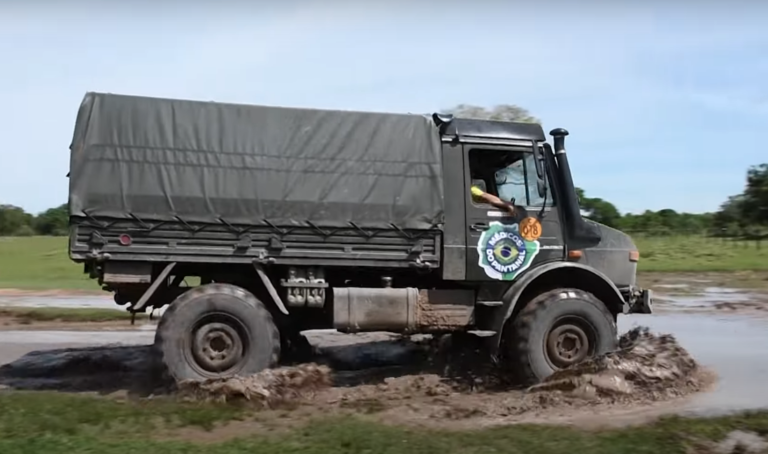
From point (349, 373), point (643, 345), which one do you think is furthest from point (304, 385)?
point (643, 345)

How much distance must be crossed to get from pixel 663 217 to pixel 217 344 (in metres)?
60.4

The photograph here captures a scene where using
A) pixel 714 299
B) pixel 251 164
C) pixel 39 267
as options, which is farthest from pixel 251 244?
pixel 39 267

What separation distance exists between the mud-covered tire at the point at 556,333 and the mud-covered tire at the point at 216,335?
266 cm

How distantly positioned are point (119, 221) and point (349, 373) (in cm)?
339

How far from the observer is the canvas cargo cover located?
819 cm

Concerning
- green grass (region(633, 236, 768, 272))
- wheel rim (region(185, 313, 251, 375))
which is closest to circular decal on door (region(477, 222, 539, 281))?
wheel rim (region(185, 313, 251, 375))

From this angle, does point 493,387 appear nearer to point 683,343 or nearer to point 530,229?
point 530,229

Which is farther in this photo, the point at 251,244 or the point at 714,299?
the point at 714,299

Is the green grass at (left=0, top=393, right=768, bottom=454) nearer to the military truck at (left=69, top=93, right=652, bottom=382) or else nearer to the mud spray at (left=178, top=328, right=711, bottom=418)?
the mud spray at (left=178, top=328, right=711, bottom=418)

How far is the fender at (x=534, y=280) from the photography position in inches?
341

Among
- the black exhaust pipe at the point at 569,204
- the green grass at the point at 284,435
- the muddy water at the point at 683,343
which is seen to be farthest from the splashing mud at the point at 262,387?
the black exhaust pipe at the point at 569,204

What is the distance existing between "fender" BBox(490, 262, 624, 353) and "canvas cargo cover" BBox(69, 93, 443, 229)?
1152 mm

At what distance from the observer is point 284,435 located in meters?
6.48

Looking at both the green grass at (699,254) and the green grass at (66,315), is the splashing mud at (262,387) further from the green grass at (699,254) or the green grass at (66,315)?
the green grass at (699,254)
